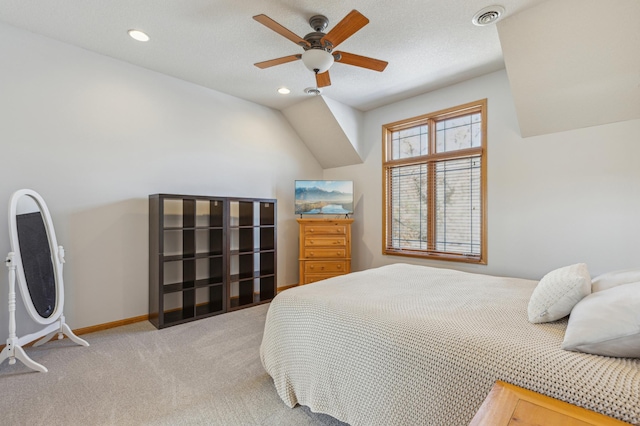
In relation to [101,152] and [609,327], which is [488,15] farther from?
[101,152]

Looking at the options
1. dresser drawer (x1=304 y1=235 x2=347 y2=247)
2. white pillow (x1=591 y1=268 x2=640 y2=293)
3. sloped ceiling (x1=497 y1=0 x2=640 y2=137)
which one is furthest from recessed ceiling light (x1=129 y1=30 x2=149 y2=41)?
white pillow (x1=591 y1=268 x2=640 y2=293)

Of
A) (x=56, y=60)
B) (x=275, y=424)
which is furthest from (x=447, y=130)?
(x=56, y=60)

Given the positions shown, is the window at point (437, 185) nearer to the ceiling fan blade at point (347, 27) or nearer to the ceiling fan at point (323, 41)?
the ceiling fan at point (323, 41)

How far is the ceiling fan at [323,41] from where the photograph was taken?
6.68ft

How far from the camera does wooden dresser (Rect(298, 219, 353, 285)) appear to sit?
14.0 ft

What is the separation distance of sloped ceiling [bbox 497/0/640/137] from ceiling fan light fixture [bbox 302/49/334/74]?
1477mm

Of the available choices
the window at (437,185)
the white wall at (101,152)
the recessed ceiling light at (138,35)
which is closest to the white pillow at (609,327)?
the window at (437,185)

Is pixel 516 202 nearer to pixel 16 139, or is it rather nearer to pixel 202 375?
pixel 202 375

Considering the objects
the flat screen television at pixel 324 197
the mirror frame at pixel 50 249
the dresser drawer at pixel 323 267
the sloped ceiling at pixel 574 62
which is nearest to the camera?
the sloped ceiling at pixel 574 62

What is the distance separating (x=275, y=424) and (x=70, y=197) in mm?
2808

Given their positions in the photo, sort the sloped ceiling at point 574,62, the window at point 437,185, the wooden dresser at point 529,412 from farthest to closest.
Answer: the window at point 437,185, the sloped ceiling at point 574,62, the wooden dresser at point 529,412

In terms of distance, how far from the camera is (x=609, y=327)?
3.45ft

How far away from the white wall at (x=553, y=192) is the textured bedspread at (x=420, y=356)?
4.61 ft

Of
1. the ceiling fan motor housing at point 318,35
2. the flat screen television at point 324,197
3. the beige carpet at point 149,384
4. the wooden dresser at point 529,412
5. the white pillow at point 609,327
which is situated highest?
the ceiling fan motor housing at point 318,35
